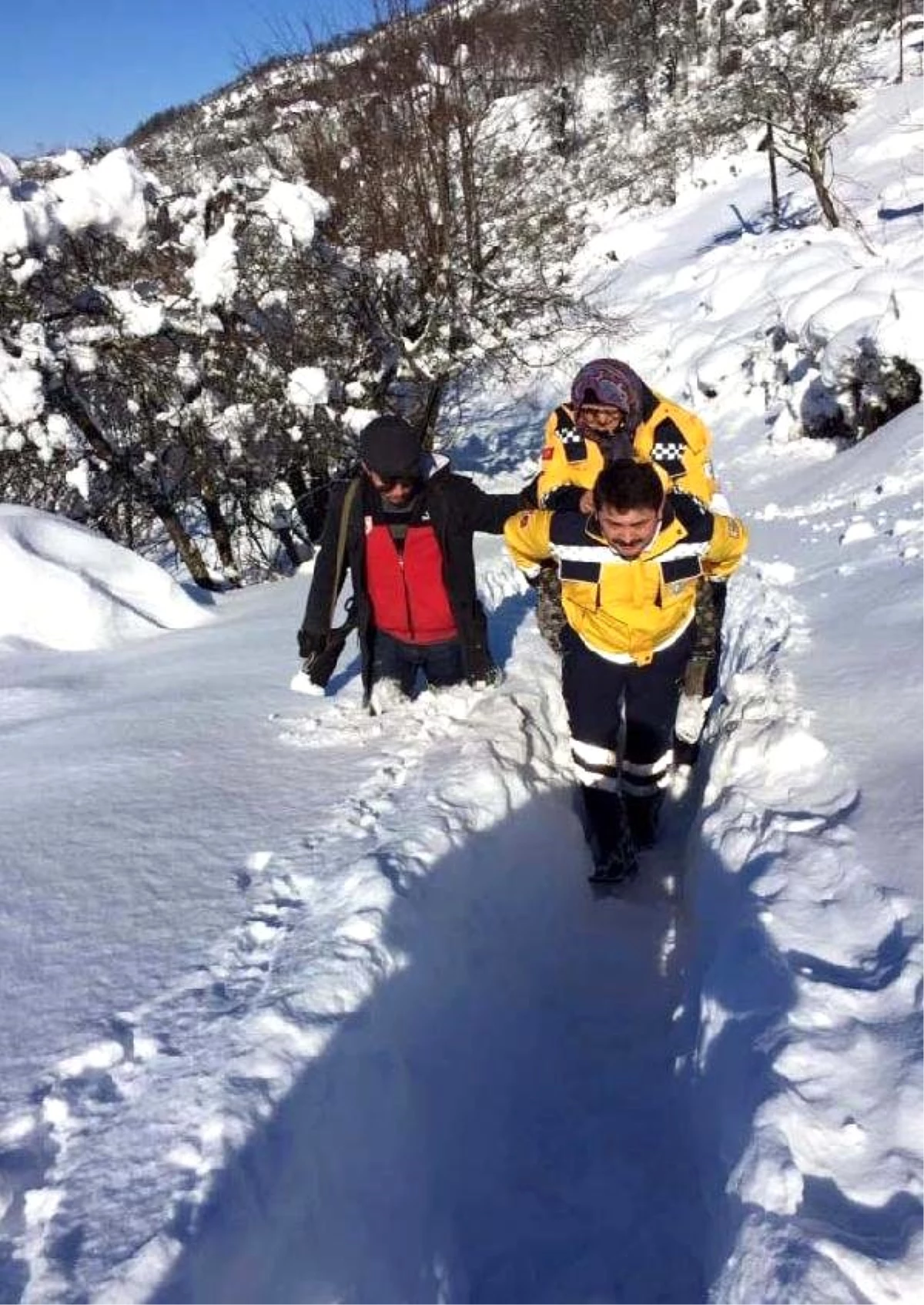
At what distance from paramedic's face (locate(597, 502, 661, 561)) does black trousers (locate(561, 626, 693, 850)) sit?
2.03ft

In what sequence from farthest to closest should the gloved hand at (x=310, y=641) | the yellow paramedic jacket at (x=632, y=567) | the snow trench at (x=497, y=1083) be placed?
the gloved hand at (x=310, y=641) < the yellow paramedic jacket at (x=632, y=567) < the snow trench at (x=497, y=1083)

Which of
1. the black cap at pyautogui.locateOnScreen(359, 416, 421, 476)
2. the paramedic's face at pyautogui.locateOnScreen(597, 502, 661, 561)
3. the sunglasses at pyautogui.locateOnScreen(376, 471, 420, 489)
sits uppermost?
the black cap at pyautogui.locateOnScreen(359, 416, 421, 476)

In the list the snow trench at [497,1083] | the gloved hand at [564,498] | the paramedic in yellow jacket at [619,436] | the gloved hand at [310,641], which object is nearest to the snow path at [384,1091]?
the snow trench at [497,1083]

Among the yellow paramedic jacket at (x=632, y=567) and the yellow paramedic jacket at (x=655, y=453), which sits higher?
the yellow paramedic jacket at (x=655, y=453)

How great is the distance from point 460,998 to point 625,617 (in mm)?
1580

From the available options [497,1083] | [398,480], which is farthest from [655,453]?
[497,1083]

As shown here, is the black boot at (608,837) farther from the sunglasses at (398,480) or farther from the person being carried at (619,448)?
the sunglasses at (398,480)

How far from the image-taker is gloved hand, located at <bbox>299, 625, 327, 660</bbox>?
4.82m

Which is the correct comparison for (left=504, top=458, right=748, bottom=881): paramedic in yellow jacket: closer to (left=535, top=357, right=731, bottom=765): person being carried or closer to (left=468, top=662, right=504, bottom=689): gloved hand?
(left=535, top=357, right=731, bottom=765): person being carried

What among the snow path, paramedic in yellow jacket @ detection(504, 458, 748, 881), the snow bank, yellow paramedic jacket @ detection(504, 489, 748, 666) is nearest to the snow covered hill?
the snow path

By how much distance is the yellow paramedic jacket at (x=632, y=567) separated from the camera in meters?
3.59

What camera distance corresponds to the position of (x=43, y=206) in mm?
9070

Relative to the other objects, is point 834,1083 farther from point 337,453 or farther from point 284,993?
point 337,453

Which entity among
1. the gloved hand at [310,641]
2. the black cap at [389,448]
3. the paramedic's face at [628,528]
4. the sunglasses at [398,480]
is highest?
the black cap at [389,448]
